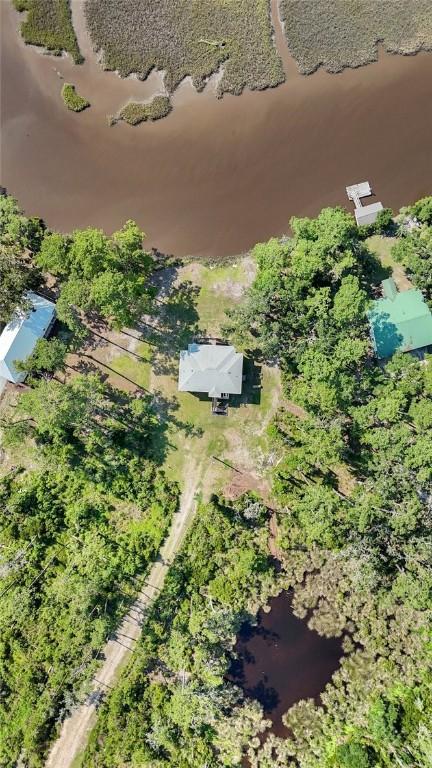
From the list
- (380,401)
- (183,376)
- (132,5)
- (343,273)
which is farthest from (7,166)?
(380,401)

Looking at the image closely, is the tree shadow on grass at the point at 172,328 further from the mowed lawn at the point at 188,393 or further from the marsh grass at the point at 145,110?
the marsh grass at the point at 145,110

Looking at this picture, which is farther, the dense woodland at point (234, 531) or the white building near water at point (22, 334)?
the white building near water at point (22, 334)

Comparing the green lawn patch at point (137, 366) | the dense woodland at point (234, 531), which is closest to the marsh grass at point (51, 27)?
the dense woodland at point (234, 531)

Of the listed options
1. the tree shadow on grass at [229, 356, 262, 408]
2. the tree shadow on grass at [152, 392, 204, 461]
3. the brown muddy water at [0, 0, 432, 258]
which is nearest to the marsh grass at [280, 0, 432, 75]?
the brown muddy water at [0, 0, 432, 258]

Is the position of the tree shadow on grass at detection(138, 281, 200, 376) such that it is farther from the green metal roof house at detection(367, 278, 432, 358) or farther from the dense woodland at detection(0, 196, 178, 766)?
the green metal roof house at detection(367, 278, 432, 358)

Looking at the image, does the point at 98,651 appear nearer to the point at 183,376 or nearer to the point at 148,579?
the point at 148,579

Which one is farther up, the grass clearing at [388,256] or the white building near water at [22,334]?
the grass clearing at [388,256]

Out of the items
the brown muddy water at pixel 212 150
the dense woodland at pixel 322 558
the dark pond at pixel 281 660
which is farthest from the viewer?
the brown muddy water at pixel 212 150
